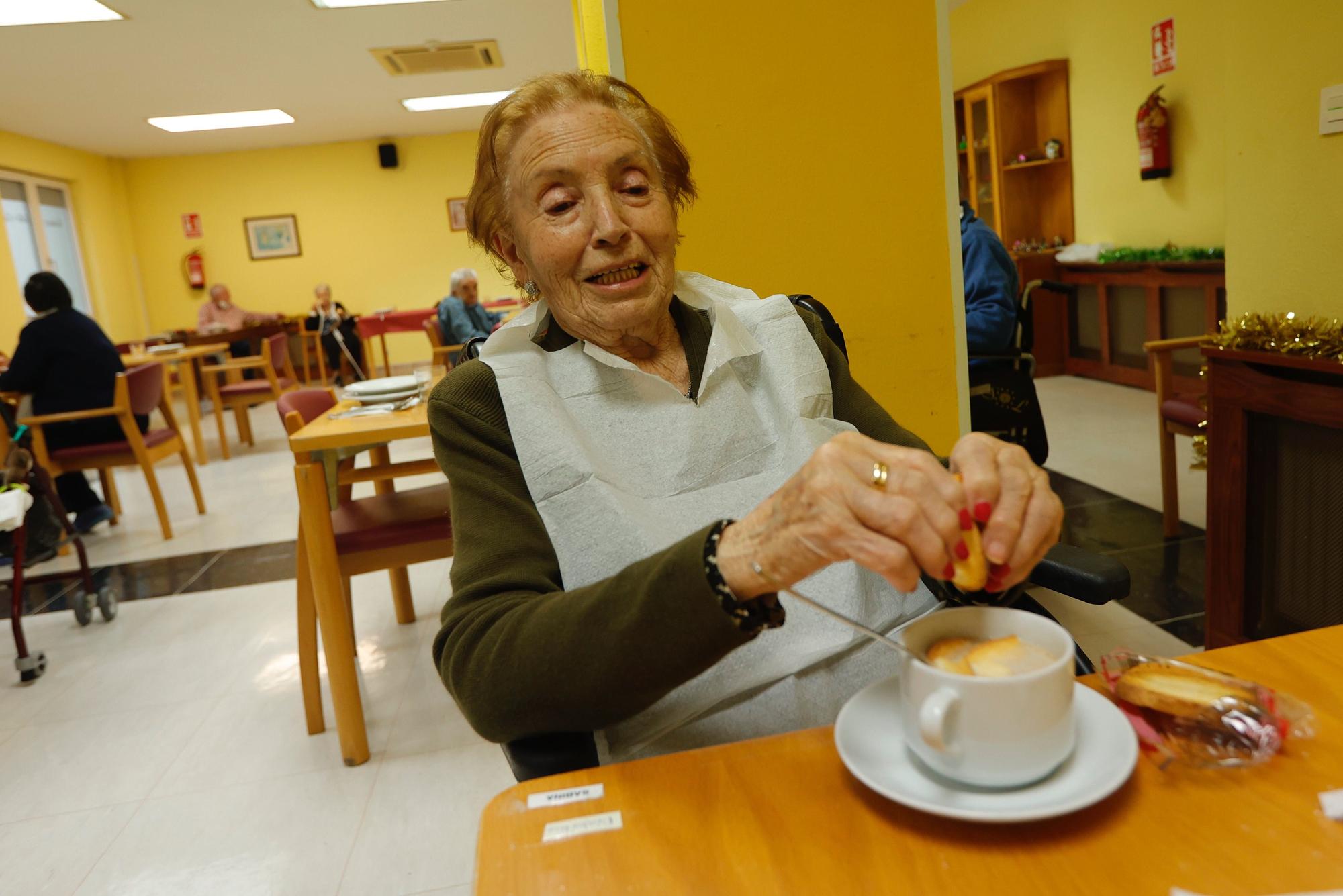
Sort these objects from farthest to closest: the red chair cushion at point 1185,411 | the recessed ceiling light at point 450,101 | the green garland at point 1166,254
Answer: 1. the recessed ceiling light at point 450,101
2. the green garland at point 1166,254
3. the red chair cushion at point 1185,411

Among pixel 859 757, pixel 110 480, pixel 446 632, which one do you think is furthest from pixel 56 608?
pixel 859 757

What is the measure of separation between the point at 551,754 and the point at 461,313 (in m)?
5.45

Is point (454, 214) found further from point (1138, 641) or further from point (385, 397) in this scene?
point (1138, 641)

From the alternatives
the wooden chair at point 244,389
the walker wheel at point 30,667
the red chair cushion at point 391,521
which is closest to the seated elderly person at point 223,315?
the wooden chair at point 244,389

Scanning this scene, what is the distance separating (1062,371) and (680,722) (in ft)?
21.3

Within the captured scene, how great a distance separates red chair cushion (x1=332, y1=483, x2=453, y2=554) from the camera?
90.7 inches

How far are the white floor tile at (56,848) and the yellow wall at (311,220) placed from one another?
10.4 metres

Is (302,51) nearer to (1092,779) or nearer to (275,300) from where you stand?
(275,300)

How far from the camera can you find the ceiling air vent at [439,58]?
24.0 ft

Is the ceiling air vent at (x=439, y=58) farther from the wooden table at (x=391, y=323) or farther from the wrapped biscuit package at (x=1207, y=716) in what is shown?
the wrapped biscuit package at (x=1207, y=716)

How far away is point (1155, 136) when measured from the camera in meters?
5.80

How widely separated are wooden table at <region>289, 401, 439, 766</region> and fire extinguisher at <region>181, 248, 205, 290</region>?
11.0 m

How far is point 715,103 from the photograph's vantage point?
194 centimetres

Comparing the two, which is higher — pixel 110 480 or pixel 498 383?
pixel 498 383
